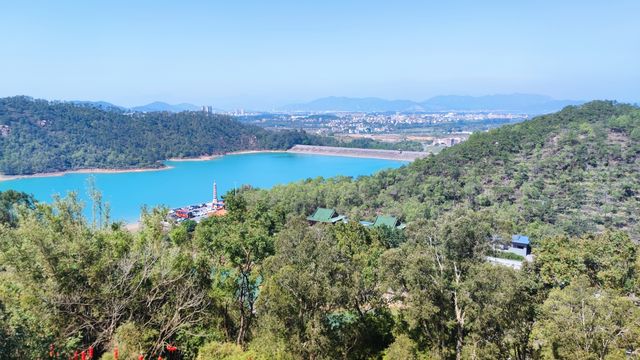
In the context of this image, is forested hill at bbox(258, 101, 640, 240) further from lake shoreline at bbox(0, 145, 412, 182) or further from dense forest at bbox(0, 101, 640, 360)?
lake shoreline at bbox(0, 145, 412, 182)

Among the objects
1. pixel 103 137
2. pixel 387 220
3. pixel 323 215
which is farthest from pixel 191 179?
pixel 387 220

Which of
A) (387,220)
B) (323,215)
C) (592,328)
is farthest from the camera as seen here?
(323,215)

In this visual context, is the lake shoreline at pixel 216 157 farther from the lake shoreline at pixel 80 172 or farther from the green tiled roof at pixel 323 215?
the green tiled roof at pixel 323 215

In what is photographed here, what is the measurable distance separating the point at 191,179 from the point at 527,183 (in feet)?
97.2

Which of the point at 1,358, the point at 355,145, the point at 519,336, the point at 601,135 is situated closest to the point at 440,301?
the point at 519,336

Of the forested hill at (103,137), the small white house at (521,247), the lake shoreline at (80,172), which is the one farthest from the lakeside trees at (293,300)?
the forested hill at (103,137)

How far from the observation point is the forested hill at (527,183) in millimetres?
17594

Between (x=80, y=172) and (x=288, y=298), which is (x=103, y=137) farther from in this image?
(x=288, y=298)

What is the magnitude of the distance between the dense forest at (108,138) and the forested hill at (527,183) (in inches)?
1166

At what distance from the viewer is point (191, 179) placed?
40.2 metres

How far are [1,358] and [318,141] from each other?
60391 millimetres

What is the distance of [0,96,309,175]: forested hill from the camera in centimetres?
4438

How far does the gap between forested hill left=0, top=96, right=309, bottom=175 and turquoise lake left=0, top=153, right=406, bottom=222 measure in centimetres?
286

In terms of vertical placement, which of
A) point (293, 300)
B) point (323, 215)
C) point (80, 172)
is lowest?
point (80, 172)
